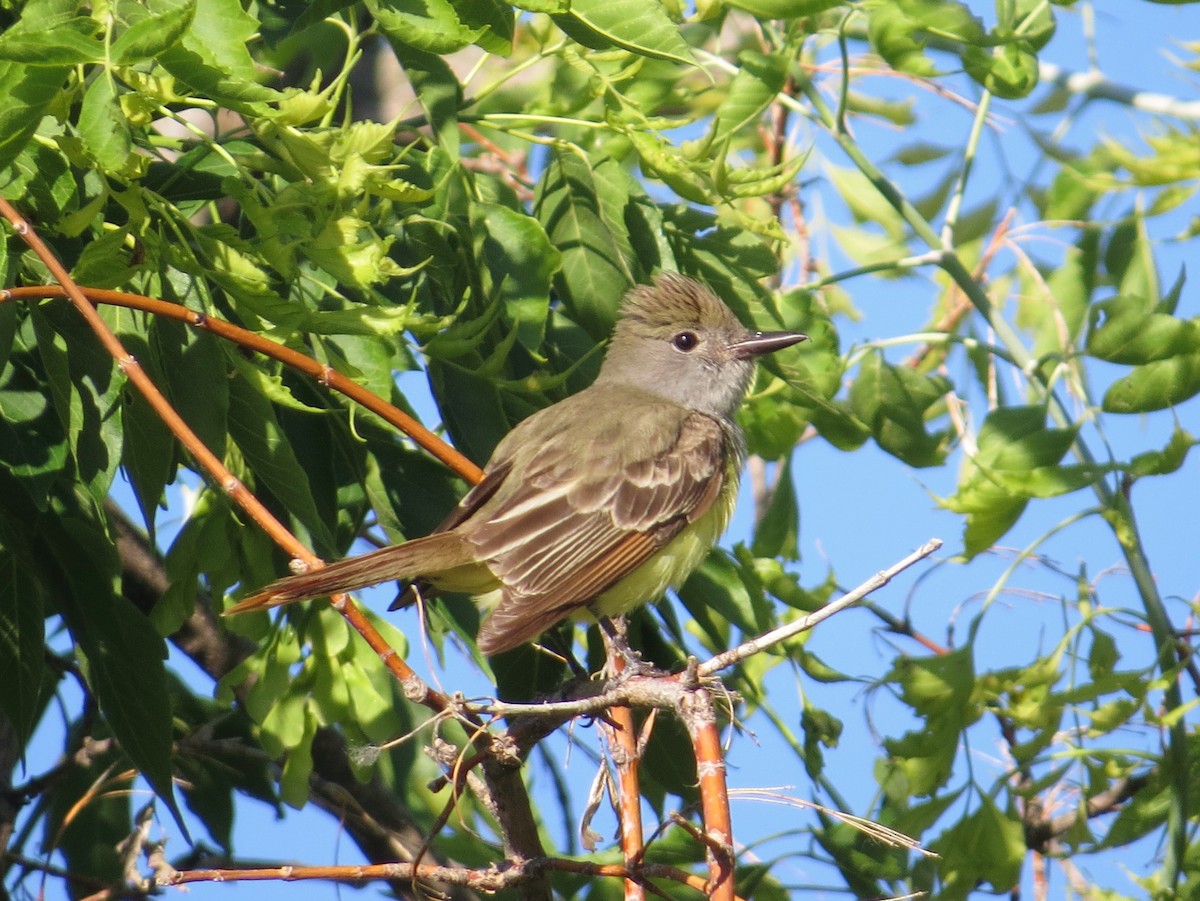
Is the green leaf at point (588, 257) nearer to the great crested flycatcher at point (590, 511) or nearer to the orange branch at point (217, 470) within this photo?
the great crested flycatcher at point (590, 511)

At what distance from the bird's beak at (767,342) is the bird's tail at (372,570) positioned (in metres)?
0.94

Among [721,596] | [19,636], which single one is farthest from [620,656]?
[19,636]

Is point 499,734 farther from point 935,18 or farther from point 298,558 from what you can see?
point 935,18

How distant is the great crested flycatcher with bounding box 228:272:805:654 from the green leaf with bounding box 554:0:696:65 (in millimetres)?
1032

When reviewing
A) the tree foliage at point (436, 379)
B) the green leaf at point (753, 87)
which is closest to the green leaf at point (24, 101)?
the tree foliage at point (436, 379)

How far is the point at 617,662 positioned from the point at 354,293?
3.20 feet

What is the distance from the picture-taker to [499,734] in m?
2.47

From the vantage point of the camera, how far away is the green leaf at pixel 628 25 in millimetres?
2512

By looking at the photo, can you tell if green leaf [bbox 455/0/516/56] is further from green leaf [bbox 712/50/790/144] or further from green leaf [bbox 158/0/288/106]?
green leaf [bbox 712/50/790/144]

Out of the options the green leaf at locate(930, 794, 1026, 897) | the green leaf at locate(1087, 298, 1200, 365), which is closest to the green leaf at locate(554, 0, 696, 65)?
the green leaf at locate(1087, 298, 1200, 365)

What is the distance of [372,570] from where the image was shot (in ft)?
9.74

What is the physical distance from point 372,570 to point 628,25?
1.17 metres

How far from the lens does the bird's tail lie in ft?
8.44

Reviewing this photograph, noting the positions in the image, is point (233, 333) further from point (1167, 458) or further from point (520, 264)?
point (1167, 458)
